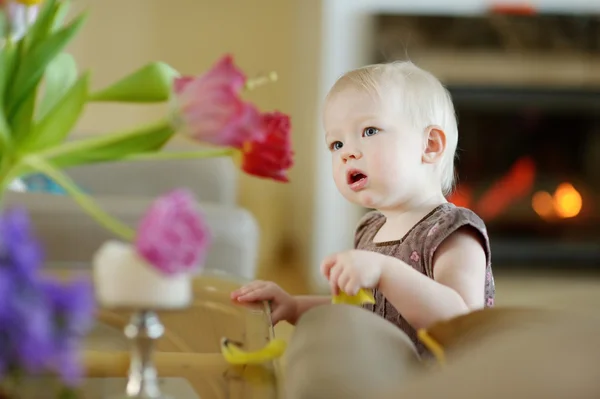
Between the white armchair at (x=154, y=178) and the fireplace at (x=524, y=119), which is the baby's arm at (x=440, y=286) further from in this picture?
the fireplace at (x=524, y=119)

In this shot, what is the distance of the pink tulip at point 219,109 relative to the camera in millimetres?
579

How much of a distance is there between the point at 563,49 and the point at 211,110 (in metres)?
3.07

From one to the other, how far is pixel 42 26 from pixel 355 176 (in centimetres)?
37

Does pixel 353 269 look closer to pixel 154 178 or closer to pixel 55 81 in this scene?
pixel 55 81

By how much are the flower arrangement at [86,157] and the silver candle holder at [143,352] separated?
0.05 m

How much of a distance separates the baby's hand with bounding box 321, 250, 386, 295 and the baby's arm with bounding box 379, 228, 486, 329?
12 millimetres

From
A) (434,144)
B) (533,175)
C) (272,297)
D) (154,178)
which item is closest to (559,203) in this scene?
(533,175)

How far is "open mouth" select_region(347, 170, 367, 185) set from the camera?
1022 mm

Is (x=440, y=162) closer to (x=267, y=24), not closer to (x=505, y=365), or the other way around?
(x=505, y=365)

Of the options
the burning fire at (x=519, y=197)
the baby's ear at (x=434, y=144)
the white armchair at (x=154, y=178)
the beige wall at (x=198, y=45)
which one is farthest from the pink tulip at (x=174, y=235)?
the beige wall at (x=198, y=45)

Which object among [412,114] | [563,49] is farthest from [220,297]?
[563,49]

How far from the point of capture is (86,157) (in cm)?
69

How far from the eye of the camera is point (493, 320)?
2.16 feet

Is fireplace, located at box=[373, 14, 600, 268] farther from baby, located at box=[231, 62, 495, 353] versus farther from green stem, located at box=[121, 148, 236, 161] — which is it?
green stem, located at box=[121, 148, 236, 161]
